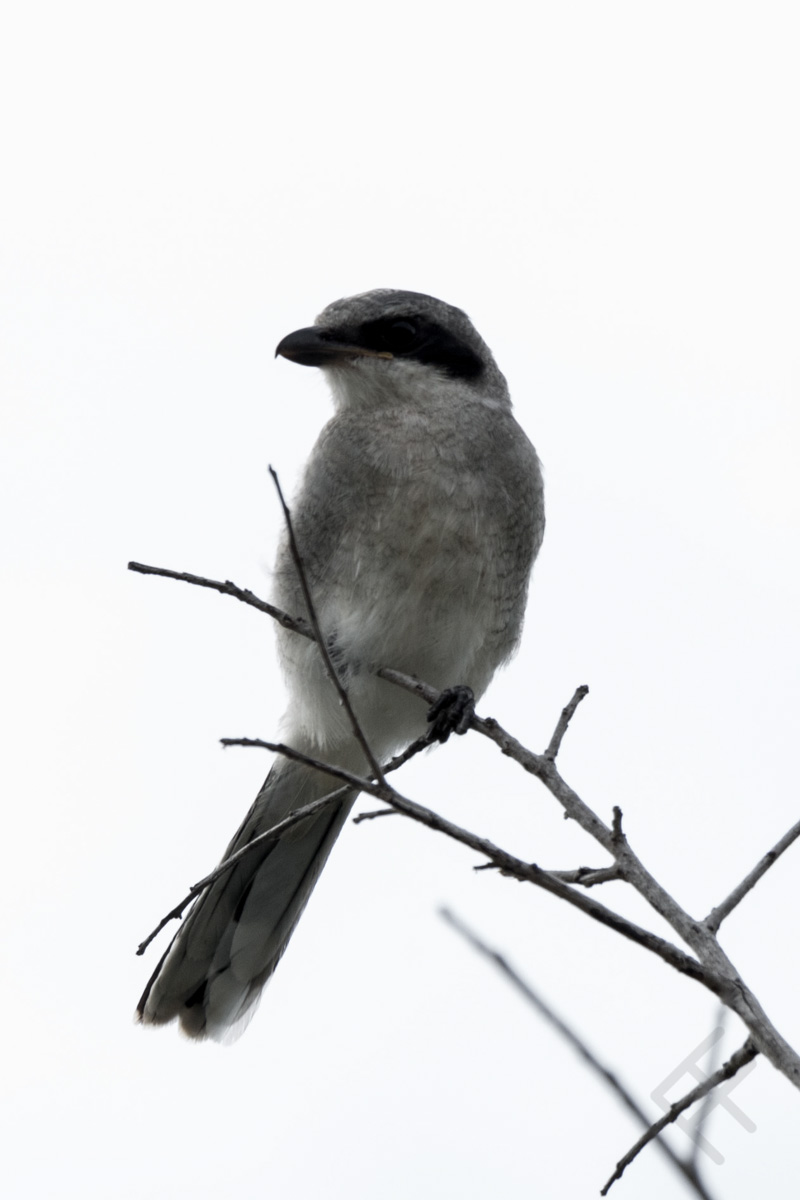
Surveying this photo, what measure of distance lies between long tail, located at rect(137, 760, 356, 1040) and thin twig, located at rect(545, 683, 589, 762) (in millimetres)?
1621

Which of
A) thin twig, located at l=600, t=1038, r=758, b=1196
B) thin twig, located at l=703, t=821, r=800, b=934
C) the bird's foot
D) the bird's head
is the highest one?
the bird's head

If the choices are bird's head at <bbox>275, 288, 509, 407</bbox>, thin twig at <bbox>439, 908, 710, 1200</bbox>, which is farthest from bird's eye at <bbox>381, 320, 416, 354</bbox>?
thin twig at <bbox>439, 908, 710, 1200</bbox>

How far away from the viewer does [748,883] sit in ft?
7.02

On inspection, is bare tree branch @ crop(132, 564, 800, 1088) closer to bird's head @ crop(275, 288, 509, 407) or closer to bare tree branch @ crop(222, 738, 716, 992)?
bare tree branch @ crop(222, 738, 716, 992)

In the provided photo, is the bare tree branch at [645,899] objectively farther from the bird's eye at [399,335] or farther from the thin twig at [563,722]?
the bird's eye at [399,335]

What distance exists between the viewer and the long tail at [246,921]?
425cm

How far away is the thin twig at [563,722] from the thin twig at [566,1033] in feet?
2.86

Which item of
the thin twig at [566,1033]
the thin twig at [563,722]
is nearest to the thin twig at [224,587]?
the thin twig at [563,722]

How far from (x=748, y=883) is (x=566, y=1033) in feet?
2.25

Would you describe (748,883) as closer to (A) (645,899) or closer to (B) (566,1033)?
(A) (645,899)

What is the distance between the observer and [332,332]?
4293 mm

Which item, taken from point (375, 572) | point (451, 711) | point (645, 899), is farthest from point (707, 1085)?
point (375, 572)

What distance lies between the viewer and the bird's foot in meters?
3.62

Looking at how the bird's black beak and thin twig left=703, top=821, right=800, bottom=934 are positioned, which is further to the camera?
the bird's black beak
